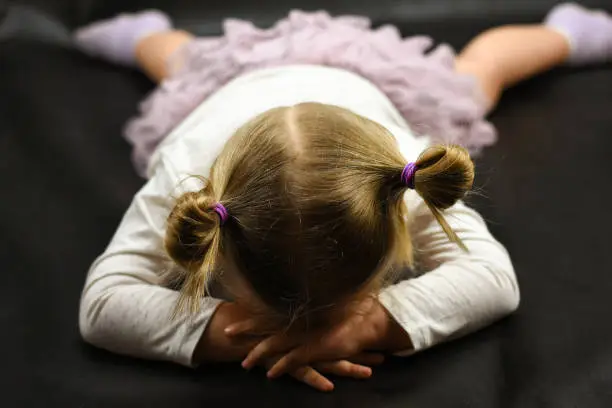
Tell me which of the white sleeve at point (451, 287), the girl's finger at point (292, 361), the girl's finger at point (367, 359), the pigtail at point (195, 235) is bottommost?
the girl's finger at point (367, 359)

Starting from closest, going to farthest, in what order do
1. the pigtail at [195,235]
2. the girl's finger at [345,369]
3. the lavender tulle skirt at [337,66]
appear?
the pigtail at [195,235], the girl's finger at [345,369], the lavender tulle skirt at [337,66]

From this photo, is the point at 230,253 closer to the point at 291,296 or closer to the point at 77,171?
the point at 291,296

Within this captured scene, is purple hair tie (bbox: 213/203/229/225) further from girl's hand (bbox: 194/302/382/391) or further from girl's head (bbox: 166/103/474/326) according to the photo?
girl's hand (bbox: 194/302/382/391)

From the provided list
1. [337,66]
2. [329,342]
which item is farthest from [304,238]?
[337,66]

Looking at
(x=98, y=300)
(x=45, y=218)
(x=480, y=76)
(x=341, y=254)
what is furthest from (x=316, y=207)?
(x=480, y=76)

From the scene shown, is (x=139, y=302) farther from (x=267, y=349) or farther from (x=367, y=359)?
(x=367, y=359)

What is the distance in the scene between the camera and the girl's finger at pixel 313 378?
76 centimetres

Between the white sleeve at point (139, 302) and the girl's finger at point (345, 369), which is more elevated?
the white sleeve at point (139, 302)

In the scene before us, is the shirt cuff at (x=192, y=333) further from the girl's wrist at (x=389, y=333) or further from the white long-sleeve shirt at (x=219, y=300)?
the girl's wrist at (x=389, y=333)

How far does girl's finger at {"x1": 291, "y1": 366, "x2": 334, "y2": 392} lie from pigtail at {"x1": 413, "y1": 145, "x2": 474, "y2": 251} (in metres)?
0.22

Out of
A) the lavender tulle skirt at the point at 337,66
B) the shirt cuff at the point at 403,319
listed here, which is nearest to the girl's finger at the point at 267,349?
the shirt cuff at the point at 403,319

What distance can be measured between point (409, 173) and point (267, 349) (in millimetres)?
243

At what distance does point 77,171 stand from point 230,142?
391 millimetres

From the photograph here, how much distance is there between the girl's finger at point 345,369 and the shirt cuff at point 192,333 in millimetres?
130
